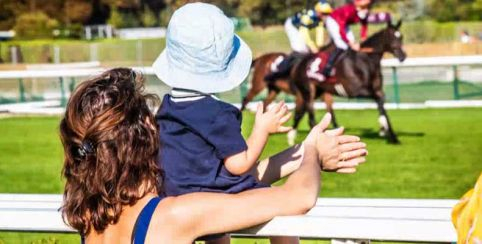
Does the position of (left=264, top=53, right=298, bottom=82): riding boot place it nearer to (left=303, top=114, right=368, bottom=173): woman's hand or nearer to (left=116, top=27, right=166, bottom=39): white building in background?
(left=303, top=114, right=368, bottom=173): woman's hand

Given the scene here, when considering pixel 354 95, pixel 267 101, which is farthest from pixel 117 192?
pixel 267 101

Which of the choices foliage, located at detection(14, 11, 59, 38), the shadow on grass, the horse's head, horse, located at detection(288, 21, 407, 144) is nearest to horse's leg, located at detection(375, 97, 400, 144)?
horse, located at detection(288, 21, 407, 144)

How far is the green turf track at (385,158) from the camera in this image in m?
8.50

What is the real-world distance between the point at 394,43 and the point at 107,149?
39.8 ft

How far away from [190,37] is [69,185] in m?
0.46

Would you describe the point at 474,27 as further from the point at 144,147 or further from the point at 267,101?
the point at 144,147

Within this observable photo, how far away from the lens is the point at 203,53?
2.49m

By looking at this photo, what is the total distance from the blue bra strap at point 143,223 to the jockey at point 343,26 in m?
11.6

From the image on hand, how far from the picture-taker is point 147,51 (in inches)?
1305

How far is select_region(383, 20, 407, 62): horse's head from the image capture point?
1396 centimetres

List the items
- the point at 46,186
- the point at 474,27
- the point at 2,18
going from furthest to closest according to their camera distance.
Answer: the point at 2,18 < the point at 474,27 < the point at 46,186

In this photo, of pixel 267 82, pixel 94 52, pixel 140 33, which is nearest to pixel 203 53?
pixel 267 82

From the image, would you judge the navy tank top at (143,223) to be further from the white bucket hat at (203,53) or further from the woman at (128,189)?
the white bucket hat at (203,53)

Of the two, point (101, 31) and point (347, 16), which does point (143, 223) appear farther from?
point (101, 31)
